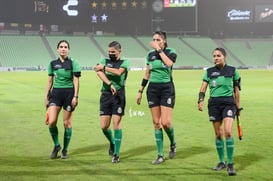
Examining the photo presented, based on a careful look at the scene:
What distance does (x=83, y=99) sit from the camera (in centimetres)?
2208

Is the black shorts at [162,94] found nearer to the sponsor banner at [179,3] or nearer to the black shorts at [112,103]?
the black shorts at [112,103]

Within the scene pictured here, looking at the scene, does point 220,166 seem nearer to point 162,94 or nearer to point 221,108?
point 221,108

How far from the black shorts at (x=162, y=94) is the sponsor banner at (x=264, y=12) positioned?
6735 cm

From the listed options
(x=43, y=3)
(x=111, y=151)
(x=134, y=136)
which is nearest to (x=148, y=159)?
(x=111, y=151)

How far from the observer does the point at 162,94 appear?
8359mm

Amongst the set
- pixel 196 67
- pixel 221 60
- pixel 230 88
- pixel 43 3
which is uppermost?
pixel 43 3

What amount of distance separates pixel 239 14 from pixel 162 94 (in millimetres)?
66293

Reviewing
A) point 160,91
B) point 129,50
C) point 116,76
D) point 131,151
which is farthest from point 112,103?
point 129,50

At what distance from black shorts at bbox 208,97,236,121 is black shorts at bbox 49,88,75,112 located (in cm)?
296

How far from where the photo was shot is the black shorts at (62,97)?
339 inches

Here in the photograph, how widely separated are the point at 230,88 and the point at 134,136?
448 centimetres

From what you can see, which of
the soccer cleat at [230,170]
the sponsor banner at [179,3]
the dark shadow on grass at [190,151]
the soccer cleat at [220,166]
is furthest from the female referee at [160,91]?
the sponsor banner at [179,3]

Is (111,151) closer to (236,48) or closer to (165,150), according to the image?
(165,150)

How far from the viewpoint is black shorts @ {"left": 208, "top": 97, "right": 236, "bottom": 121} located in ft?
24.2
